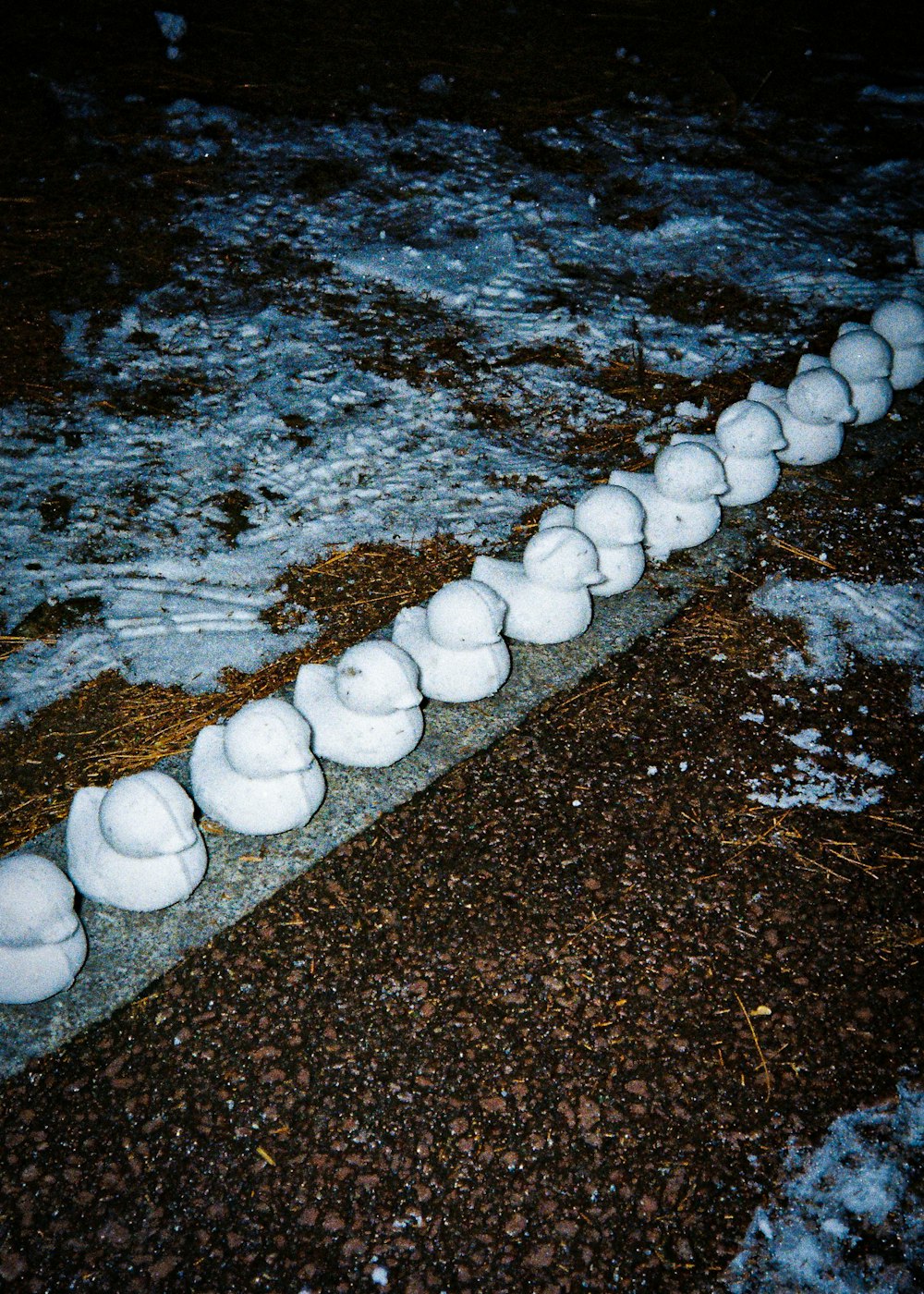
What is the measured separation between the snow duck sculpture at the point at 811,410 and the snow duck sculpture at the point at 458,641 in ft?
4.22

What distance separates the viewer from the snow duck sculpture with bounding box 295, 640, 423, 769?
219 cm

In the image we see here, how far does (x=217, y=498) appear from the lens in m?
3.24

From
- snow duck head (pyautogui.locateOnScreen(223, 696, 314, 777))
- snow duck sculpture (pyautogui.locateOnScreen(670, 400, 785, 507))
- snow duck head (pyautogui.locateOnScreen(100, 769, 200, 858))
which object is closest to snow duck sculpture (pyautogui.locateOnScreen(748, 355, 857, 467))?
Result: snow duck sculpture (pyautogui.locateOnScreen(670, 400, 785, 507))

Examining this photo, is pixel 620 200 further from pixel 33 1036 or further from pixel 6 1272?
pixel 6 1272

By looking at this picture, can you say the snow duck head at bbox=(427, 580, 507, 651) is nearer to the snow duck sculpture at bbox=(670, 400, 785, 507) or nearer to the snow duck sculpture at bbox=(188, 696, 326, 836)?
the snow duck sculpture at bbox=(188, 696, 326, 836)

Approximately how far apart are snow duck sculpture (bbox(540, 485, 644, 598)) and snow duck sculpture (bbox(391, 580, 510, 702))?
0.32 meters

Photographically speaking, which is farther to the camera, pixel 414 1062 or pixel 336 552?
pixel 336 552

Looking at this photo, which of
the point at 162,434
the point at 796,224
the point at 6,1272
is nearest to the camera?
the point at 6,1272

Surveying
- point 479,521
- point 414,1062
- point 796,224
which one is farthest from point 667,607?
point 796,224

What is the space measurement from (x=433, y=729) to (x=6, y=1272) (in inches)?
53.9

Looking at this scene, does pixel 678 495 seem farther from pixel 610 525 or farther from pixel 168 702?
pixel 168 702

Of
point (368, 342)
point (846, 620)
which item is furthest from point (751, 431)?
point (368, 342)

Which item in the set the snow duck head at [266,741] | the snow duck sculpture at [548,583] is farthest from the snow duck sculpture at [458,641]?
the snow duck head at [266,741]

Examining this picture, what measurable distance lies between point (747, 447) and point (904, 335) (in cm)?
103
